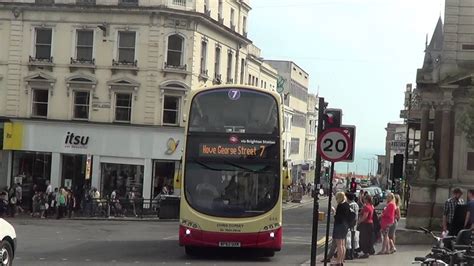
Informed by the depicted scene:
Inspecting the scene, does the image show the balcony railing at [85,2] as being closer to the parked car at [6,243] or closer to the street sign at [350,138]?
the street sign at [350,138]

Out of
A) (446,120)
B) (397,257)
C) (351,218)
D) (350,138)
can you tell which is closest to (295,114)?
(446,120)

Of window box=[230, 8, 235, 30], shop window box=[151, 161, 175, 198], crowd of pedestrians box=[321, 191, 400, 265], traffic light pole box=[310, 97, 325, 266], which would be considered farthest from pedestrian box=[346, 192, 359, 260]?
window box=[230, 8, 235, 30]

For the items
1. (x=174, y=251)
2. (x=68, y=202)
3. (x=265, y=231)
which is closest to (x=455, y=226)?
(x=265, y=231)

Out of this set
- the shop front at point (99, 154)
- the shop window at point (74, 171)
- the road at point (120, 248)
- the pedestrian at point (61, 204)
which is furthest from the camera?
the shop window at point (74, 171)

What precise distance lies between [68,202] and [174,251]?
20076 mm

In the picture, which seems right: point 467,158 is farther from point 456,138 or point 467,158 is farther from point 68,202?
point 68,202

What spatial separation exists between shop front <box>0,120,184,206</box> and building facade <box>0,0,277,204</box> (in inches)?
2.3

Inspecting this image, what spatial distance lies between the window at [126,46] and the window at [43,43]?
4.25 metres

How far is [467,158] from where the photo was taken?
26.3 metres

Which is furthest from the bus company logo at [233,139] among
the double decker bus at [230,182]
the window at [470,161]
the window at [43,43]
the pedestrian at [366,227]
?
the window at [43,43]

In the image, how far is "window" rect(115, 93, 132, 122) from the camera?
45.1 m

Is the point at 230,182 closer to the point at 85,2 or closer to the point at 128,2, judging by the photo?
the point at 128,2

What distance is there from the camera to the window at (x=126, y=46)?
45.2 meters

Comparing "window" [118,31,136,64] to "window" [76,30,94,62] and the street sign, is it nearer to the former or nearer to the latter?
"window" [76,30,94,62]
